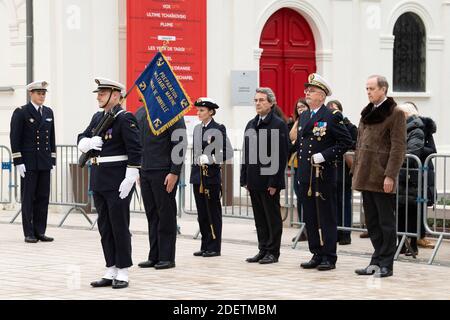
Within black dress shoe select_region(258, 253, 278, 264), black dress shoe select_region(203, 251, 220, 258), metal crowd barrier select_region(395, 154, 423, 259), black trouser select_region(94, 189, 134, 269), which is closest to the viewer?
black trouser select_region(94, 189, 134, 269)

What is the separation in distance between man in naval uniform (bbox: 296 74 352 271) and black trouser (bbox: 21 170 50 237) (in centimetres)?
426

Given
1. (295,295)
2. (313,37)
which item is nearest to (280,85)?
(313,37)

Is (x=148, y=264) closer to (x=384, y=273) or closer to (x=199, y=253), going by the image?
(x=199, y=253)

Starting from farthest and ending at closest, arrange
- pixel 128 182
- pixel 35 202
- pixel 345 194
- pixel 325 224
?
pixel 35 202
pixel 345 194
pixel 325 224
pixel 128 182

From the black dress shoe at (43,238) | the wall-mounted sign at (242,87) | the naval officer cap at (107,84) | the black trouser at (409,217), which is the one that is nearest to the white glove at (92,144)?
the naval officer cap at (107,84)

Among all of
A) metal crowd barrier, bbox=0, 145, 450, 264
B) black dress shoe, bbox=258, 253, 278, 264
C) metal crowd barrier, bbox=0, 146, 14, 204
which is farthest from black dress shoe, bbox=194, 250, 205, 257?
metal crowd barrier, bbox=0, 146, 14, 204

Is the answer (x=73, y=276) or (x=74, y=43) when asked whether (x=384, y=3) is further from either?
(x=73, y=276)

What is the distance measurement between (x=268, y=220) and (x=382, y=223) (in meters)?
1.61

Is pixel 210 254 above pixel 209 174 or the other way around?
the other way around

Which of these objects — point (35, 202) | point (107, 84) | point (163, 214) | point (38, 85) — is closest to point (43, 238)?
point (35, 202)

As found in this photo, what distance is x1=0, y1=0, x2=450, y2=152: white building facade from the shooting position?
750 inches

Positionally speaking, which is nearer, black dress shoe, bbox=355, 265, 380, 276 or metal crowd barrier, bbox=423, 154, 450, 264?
black dress shoe, bbox=355, 265, 380, 276

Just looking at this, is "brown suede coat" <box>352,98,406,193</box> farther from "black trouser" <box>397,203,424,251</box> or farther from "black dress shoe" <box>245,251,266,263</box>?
"black trouser" <box>397,203,424,251</box>

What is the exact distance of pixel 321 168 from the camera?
11.9 m
